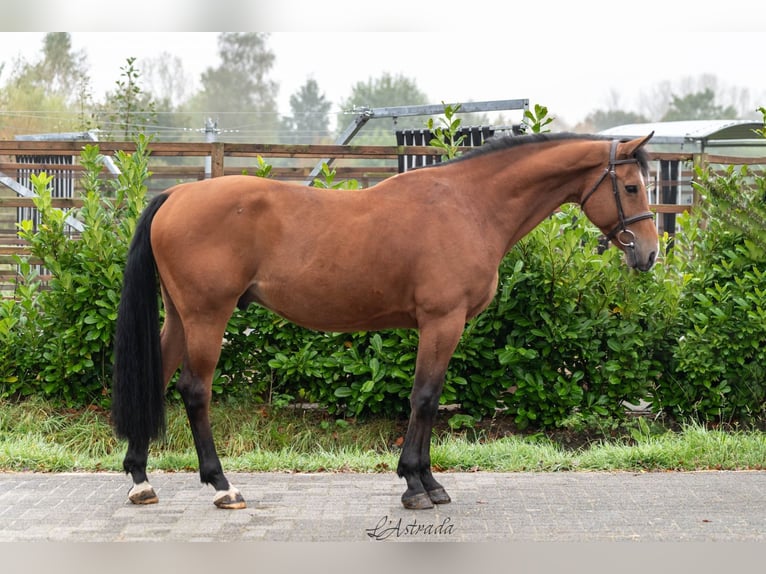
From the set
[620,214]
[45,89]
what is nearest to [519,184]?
[620,214]

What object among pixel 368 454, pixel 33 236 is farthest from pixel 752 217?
pixel 33 236

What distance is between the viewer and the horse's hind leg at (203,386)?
4.97 m

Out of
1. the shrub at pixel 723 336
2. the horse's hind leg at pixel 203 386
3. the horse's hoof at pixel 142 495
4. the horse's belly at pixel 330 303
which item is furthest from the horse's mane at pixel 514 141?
the horse's hoof at pixel 142 495

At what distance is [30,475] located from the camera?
5.75m

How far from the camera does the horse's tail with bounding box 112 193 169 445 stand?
16.5 feet

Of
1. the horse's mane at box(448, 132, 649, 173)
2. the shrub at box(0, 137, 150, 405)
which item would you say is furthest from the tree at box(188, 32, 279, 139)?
the horse's mane at box(448, 132, 649, 173)

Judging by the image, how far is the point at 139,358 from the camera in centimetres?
505

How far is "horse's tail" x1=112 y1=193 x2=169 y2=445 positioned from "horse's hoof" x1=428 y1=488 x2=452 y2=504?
1600mm

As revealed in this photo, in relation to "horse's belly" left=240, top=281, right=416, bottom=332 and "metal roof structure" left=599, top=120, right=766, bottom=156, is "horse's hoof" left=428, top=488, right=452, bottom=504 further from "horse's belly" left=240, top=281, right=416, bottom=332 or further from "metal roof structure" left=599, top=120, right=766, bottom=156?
"metal roof structure" left=599, top=120, right=766, bottom=156

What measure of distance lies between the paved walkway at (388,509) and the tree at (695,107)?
5398cm

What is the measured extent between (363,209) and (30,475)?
9.24 feet

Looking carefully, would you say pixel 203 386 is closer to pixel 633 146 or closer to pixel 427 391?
pixel 427 391

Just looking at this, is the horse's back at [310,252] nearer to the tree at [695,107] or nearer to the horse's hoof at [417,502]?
the horse's hoof at [417,502]

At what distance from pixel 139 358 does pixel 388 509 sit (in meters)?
1.66
